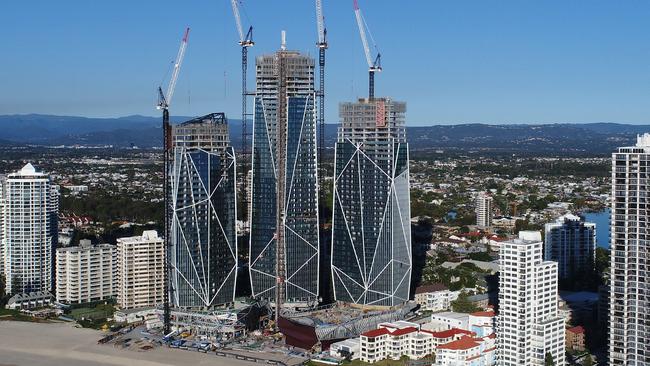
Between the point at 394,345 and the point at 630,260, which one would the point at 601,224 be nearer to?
the point at 394,345

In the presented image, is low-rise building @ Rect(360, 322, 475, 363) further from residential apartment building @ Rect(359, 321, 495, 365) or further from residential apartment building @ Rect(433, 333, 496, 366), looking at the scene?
residential apartment building @ Rect(433, 333, 496, 366)

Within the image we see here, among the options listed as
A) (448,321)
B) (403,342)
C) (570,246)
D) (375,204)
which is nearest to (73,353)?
(403,342)

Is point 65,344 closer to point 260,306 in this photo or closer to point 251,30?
point 260,306

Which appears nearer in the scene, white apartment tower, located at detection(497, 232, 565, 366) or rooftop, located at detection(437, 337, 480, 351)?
white apartment tower, located at detection(497, 232, 565, 366)

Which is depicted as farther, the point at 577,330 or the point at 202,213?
the point at 202,213

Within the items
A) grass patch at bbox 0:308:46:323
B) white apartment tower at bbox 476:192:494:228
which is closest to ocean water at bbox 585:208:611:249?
white apartment tower at bbox 476:192:494:228

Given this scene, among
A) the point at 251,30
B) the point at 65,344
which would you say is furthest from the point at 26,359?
the point at 251,30

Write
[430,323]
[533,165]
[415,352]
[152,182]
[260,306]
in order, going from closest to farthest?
[415,352] < [430,323] < [260,306] < [152,182] < [533,165]
